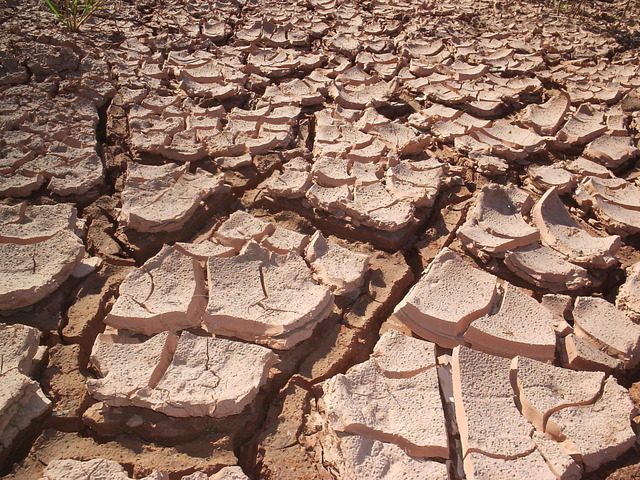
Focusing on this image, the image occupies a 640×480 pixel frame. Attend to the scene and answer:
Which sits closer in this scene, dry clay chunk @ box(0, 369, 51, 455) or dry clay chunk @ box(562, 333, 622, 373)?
dry clay chunk @ box(0, 369, 51, 455)

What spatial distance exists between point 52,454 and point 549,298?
145cm

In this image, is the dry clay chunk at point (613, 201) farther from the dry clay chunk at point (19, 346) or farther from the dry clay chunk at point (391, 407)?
the dry clay chunk at point (19, 346)

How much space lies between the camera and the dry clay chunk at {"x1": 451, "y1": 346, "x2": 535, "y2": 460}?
1202 millimetres

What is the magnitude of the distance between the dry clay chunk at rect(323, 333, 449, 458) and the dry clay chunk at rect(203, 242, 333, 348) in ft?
0.70

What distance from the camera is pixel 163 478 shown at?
1161 mm

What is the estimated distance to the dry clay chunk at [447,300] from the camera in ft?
4.90

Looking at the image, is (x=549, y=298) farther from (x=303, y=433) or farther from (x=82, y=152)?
(x=82, y=152)

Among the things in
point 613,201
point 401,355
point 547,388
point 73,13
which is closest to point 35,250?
point 401,355

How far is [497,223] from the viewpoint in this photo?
1905 millimetres

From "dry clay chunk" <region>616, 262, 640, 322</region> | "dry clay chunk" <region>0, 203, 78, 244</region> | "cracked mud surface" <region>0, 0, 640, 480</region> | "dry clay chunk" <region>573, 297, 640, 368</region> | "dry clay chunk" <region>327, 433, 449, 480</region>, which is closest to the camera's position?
"dry clay chunk" <region>327, 433, 449, 480</region>

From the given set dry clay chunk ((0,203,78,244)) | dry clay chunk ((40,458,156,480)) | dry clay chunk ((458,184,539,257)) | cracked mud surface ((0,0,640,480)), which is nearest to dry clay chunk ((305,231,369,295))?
cracked mud surface ((0,0,640,480))

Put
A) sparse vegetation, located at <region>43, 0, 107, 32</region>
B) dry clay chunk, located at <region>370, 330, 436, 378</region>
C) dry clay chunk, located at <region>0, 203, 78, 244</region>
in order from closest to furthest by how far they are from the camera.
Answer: dry clay chunk, located at <region>370, 330, 436, 378</region>, dry clay chunk, located at <region>0, 203, 78, 244</region>, sparse vegetation, located at <region>43, 0, 107, 32</region>

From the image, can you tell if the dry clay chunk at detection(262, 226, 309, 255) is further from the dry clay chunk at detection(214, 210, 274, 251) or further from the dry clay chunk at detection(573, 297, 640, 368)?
the dry clay chunk at detection(573, 297, 640, 368)

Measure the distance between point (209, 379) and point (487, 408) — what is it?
698 millimetres
